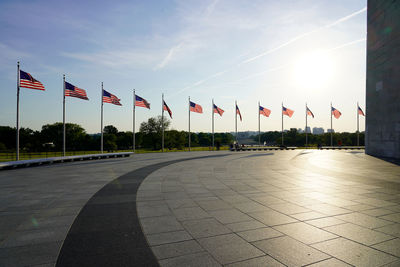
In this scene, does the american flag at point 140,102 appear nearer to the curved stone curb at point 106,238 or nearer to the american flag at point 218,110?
the american flag at point 218,110

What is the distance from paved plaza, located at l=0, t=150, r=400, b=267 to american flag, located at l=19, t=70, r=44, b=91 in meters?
11.1

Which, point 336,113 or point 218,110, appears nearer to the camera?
point 218,110

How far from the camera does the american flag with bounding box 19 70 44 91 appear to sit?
17708mm

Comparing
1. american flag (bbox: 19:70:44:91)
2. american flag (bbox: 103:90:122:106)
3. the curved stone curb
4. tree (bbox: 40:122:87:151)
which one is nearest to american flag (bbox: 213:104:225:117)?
american flag (bbox: 103:90:122:106)

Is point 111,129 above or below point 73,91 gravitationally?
below

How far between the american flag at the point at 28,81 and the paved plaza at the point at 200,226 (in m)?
11.1

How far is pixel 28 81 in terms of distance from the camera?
18062 millimetres

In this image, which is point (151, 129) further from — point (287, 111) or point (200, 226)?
point (200, 226)

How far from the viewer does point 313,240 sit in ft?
15.8

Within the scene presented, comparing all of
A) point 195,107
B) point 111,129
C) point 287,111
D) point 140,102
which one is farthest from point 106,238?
point 111,129

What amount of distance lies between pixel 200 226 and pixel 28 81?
18.9 m

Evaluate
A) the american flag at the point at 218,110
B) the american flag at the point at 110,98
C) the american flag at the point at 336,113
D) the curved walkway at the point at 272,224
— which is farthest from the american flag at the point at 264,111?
the curved walkway at the point at 272,224

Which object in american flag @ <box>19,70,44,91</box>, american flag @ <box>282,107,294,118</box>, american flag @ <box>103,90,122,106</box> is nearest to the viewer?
american flag @ <box>19,70,44,91</box>

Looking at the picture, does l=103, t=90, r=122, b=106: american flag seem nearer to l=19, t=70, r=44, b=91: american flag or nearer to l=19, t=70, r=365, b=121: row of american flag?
l=19, t=70, r=365, b=121: row of american flag
